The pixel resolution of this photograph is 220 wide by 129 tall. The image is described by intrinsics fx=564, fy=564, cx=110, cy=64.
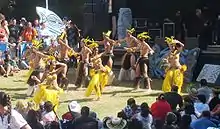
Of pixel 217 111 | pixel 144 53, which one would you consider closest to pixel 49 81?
pixel 144 53

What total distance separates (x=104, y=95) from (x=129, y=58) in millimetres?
2774

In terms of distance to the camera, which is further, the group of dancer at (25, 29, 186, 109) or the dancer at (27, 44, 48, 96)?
the dancer at (27, 44, 48, 96)

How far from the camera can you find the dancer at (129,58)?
17.7 meters

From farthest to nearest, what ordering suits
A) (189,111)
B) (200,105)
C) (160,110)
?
(200,105) → (160,110) → (189,111)

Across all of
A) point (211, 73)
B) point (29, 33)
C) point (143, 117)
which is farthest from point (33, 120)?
point (29, 33)

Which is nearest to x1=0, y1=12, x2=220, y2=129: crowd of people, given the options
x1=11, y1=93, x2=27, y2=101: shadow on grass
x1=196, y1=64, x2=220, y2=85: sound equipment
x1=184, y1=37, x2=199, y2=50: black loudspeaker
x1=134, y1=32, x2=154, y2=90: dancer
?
x1=134, y1=32, x2=154, y2=90: dancer

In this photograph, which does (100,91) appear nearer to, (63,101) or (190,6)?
(63,101)

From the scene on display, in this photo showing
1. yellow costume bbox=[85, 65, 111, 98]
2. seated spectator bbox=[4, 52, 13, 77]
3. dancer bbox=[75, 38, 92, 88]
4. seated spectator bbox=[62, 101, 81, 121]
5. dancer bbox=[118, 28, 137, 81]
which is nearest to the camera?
seated spectator bbox=[62, 101, 81, 121]

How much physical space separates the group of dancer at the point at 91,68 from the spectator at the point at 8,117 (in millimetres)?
6033

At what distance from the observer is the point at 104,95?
51.4 feet

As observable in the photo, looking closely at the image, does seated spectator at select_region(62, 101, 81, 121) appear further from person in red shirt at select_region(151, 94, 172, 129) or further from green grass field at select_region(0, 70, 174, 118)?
green grass field at select_region(0, 70, 174, 118)

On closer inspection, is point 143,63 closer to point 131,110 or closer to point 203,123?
point 131,110

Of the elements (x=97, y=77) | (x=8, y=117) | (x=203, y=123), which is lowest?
(x=203, y=123)

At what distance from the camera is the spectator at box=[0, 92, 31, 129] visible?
21.3 feet
